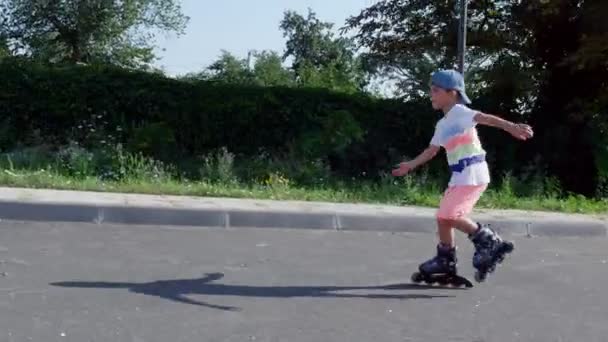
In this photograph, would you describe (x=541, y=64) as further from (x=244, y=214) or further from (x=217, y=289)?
(x=217, y=289)

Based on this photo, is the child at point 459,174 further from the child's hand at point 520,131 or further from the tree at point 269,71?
the tree at point 269,71

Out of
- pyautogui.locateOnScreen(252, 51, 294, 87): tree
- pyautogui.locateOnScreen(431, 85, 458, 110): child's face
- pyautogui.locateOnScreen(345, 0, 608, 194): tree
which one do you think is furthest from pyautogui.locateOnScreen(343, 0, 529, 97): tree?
pyautogui.locateOnScreen(431, 85, 458, 110): child's face

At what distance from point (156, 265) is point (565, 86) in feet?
35.5

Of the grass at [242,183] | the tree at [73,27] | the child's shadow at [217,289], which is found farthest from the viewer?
the tree at [73,27]

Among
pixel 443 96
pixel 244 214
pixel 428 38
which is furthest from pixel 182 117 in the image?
pixel 443 96

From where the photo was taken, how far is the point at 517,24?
632 inches

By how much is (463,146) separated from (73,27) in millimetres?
22131

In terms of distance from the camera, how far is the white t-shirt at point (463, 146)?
21.4ft

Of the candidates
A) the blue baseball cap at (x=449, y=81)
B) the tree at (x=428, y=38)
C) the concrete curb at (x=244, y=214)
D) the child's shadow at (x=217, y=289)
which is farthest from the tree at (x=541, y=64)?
the child's shadow at (x=217, y=289)

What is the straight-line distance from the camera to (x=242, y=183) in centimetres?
1229

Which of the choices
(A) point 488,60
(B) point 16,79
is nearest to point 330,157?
(A) point 488,60

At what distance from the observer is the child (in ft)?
21.4

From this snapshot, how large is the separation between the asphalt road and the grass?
2095mm

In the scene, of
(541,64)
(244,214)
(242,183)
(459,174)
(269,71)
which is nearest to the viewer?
(459,174)
